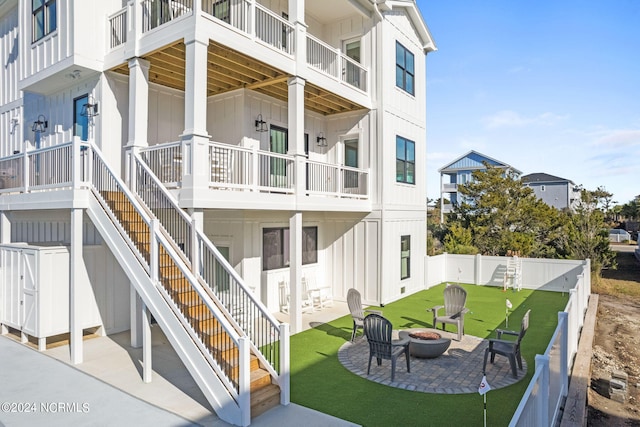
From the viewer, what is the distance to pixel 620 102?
73.8 feet

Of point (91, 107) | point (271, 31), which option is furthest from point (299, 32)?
point (91, 107)

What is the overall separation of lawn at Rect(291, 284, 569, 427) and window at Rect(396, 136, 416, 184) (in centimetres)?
548

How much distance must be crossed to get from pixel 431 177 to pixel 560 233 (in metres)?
34.6

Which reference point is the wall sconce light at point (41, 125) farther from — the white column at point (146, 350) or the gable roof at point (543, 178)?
the gable roof at point (543, 178)

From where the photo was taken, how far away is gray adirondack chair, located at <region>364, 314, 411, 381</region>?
24.5 feet

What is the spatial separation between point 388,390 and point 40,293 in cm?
779

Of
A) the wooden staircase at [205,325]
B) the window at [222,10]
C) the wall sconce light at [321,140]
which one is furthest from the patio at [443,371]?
the window at [222,10]

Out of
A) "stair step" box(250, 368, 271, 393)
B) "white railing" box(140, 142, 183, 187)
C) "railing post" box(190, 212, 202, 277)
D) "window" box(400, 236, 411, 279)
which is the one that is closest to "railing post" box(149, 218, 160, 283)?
"railing post" box(190, 212, 202, 277)

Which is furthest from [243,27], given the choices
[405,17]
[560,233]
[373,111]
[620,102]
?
[620,102]

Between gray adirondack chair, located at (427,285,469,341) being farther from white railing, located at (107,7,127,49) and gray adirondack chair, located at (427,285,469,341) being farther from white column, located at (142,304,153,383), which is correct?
white railing, located at (107,7,127,49)

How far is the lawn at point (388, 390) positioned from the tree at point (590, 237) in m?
8.32

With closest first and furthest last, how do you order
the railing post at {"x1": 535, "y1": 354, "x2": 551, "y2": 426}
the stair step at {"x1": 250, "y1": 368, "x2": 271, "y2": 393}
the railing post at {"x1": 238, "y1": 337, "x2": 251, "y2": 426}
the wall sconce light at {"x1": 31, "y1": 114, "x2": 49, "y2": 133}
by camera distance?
1. the railing post at {"x1": 535, "y1": 354, "x2": 551, "y2": 426}
2. the railing post at {"x1": 238, "y1": 337, "x2": 251, "y2": 426}
3. the stair step at {"x1": 250, "y1": 368, "x2": 271, "y2": 393}
4. the wall sconce light at {"x1": 31, "y1": 114, "x2": 49, "y2": 133}

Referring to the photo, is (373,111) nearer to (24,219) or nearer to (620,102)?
(24,219)

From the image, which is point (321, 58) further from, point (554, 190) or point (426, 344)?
point (554, 190)
